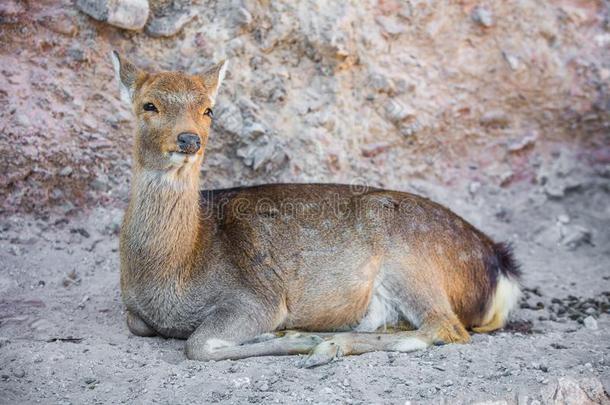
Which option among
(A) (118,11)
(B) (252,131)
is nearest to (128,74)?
(A) (118,11)

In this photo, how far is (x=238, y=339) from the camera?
240 inches

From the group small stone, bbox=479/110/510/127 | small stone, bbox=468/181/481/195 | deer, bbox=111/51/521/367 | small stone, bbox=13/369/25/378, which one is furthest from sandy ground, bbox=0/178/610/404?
small stone, bbox=479/110/510/127

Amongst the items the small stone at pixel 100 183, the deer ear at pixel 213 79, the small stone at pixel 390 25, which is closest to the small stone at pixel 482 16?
the small stone at pixel 390 25

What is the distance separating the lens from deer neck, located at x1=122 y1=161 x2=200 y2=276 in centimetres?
625

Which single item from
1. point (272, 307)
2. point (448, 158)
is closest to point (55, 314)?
point (272, 307)

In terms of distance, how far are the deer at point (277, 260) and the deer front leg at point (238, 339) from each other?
10mm

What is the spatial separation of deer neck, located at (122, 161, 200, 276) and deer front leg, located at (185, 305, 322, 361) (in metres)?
0.55

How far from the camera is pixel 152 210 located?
6277 millimetres

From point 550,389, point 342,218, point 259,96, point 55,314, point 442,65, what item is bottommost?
point 55,314

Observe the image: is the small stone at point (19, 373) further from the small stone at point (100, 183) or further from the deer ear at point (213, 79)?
the small stone at point (100, 183)

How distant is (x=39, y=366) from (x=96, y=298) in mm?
1661

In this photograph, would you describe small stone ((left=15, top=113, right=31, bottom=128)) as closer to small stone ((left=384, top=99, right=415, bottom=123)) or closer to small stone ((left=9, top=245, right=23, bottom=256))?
small stone ((left=9, top=245, right=23, bottom=256))

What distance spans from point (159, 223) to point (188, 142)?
819 millimetres

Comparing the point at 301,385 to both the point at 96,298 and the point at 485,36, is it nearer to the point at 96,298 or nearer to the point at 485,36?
the point at 96,298
